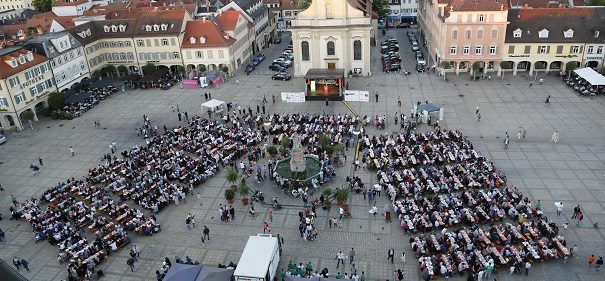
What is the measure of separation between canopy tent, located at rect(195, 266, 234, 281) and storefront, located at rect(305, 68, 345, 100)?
135ft

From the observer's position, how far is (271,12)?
4459 inches

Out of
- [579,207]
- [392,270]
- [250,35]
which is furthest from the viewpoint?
[250,35]

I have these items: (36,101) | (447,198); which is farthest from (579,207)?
(36,101)

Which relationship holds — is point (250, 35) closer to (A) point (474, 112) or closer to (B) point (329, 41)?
(B) point (329, 41)

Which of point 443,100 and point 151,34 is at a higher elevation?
point 151,34

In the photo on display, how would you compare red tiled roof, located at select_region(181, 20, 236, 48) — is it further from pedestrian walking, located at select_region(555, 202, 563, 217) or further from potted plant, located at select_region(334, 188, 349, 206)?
pedestrian walking, located at select_region(555, 202, 563, 217)

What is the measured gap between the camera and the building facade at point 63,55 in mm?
68250

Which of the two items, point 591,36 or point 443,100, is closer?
point 443,100

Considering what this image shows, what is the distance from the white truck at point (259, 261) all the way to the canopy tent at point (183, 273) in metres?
2.65

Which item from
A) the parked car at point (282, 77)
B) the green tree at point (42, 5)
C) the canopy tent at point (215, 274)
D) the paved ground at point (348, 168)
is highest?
the green tree at point (42, 5)

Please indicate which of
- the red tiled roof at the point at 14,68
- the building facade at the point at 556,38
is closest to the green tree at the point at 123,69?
the red tiled roof at the point at 14,68

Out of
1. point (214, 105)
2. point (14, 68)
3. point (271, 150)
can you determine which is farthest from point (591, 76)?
point (14, 68)

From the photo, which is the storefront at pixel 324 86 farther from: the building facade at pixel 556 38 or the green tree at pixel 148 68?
the green tree at pixel 148 68

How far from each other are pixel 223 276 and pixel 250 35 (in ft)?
227
